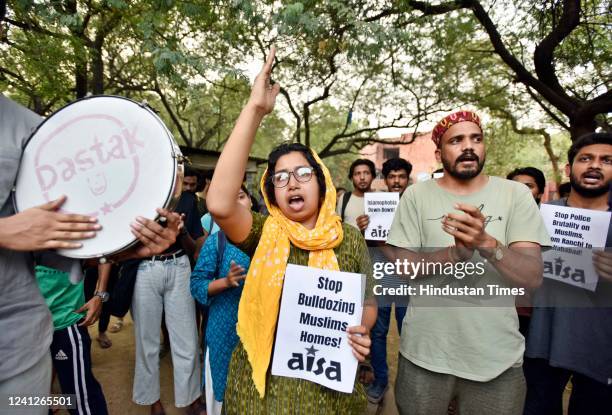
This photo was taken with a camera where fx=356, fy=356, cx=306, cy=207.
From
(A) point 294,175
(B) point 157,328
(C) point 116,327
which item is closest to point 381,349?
(B) point 157,328

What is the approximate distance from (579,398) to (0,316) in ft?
9.17

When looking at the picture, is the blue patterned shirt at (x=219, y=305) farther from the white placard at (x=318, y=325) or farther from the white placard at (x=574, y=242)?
the white placard at (x=574, y=242)

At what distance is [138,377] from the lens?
9.42 feet

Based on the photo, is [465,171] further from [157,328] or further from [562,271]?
[157,328]

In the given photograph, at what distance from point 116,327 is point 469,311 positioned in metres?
4.64

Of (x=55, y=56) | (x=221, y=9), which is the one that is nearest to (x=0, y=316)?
(x=55, y=56)

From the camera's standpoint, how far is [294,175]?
62.9 inches

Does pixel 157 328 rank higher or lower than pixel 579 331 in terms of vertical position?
lower

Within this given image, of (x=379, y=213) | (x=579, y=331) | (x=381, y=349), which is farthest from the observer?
(x=379, y=213)

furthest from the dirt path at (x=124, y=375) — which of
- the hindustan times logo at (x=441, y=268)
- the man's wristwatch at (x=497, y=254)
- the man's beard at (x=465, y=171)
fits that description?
the man's beard at (x=465, y=171)

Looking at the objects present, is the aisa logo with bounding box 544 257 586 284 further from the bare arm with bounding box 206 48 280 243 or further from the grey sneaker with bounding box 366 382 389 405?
the bare arm with bounding box 206 48 280 243

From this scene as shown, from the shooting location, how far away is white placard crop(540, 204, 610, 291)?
1.97 meters

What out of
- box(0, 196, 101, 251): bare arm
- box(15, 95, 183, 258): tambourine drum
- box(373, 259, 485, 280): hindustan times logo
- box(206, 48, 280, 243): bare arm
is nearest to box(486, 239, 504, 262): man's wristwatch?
box(373, 259, 485, 280): hindustan times logo

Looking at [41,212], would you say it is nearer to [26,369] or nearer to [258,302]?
[26,369]
